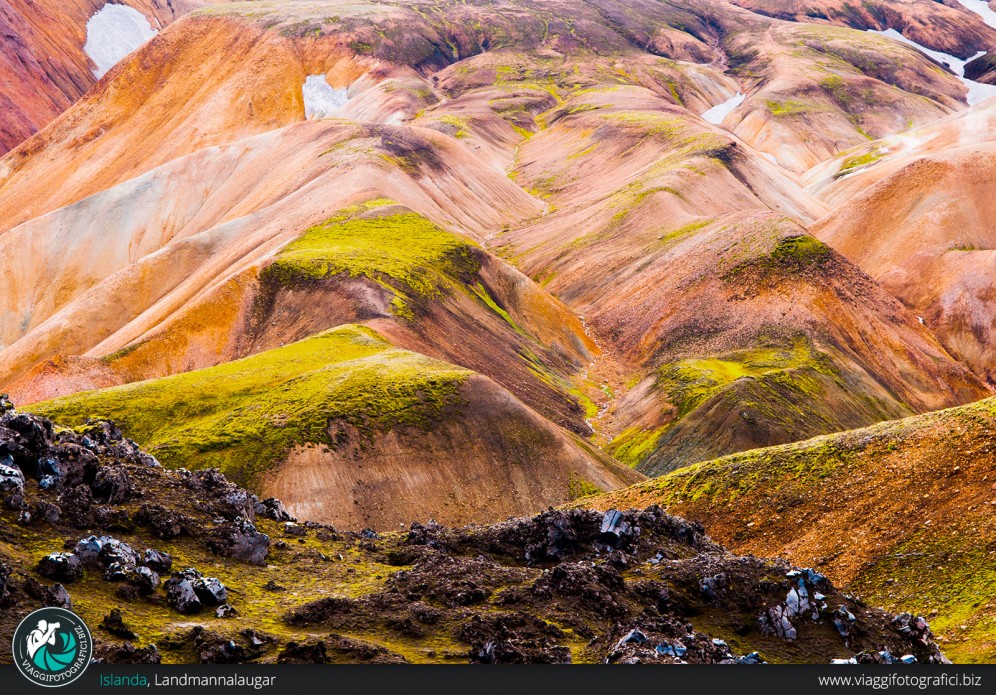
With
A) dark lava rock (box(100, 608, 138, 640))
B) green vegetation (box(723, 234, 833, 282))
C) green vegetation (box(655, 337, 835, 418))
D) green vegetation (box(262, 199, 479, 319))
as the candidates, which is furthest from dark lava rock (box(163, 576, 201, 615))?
green vegetation (box(723, 234, 833, 282))

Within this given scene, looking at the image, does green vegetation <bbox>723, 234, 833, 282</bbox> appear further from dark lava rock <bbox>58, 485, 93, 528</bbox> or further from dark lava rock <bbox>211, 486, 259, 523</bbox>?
dark lava rock <bbox>58, 485, 93, 528</bbox>

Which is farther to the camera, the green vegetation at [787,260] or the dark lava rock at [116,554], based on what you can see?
the green vegetation at [787,260]

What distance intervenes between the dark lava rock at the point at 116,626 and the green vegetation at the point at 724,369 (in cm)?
7368

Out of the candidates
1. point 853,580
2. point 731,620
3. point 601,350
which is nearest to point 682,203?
point 601,350

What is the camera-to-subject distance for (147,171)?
169 metres

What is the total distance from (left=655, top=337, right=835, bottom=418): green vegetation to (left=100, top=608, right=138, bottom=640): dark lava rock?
242 feet

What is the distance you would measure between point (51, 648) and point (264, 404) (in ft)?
145

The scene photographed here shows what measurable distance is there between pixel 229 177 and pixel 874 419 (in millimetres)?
103612

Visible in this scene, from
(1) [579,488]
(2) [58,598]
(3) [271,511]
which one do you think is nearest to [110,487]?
(2) [58,598]

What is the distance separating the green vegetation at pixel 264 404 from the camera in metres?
60.2

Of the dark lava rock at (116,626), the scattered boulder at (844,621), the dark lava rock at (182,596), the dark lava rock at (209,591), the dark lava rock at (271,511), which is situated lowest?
the scattered boulder at (844,621)

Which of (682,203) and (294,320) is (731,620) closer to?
(294,320)

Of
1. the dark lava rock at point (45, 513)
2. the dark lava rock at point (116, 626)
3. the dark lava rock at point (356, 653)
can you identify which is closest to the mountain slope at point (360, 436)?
the dark lava rock at point (45, 513)

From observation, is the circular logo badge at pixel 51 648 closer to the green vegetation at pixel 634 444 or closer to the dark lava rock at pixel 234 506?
the dark lava rock at pixel 234 506
